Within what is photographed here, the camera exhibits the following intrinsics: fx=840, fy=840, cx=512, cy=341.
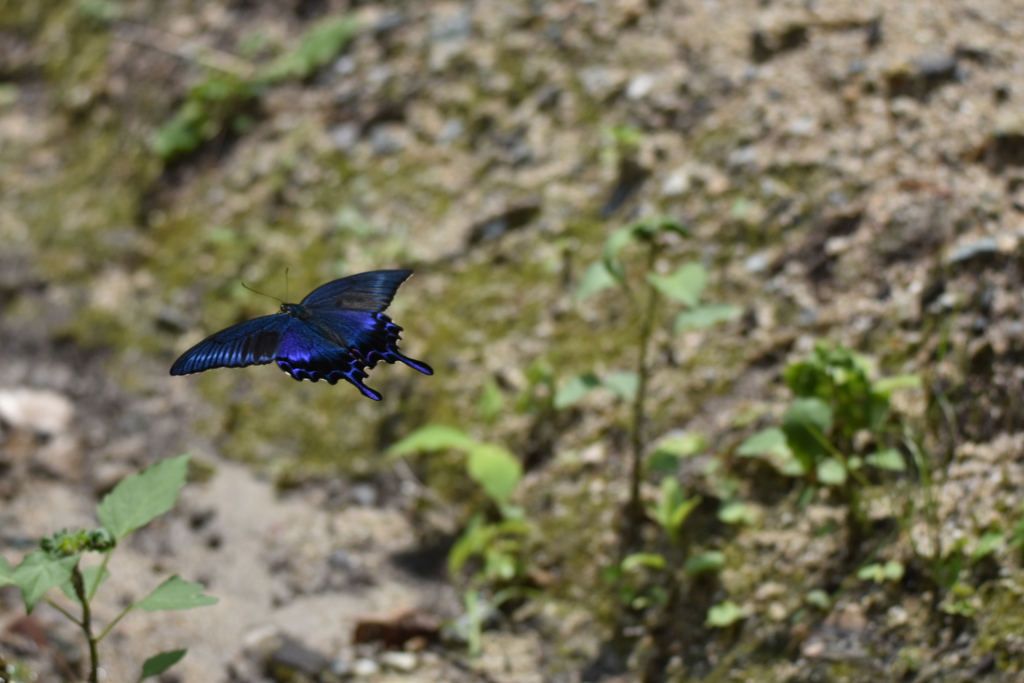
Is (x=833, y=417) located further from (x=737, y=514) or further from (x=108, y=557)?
→ (x=108, y=557)

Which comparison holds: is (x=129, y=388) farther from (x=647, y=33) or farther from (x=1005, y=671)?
(x=1005, y=671)

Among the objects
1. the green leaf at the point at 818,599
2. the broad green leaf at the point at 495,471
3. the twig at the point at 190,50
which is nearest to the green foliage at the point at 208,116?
the twig at the point at 190,50

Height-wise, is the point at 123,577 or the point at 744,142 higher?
the point at 744,142

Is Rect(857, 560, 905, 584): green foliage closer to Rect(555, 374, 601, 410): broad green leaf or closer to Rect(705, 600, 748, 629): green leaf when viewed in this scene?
Rect(705, 600, 748, 629): green leaf

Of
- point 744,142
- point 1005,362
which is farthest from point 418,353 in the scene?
point 1005,362

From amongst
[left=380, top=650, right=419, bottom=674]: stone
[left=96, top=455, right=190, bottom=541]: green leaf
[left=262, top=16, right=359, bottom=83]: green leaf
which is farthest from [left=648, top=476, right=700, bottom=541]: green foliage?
[left=262, top=16, right=359, bottom=83]: green leaf

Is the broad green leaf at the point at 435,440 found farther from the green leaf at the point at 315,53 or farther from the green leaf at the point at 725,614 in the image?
the green leaf at the point at 315,53
